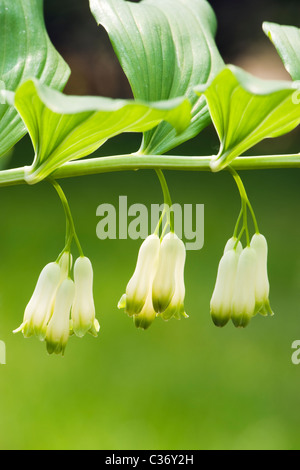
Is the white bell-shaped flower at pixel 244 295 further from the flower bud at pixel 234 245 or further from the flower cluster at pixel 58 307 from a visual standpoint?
the flower cluster at pixel 58 307

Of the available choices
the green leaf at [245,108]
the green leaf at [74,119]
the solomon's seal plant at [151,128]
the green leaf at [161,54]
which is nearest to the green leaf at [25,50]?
the solomon's seal plant at [151,128]

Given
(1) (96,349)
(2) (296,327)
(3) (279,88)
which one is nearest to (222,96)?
(3) (279,88)

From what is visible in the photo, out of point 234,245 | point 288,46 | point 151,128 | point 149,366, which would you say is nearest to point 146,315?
point 234,245

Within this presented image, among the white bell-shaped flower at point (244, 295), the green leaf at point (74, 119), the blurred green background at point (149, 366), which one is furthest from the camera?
the blurred green background at point (149, 366)

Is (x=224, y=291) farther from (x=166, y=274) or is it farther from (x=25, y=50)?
(x=25, y=50)

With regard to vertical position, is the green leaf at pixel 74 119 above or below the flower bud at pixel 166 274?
above

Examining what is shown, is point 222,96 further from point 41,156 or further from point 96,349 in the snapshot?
point 96,349

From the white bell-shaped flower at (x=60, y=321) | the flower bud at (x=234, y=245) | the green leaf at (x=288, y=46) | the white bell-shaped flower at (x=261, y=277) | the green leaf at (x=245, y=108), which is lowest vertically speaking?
the white bell-shaped flower at (x=60, y=321)
